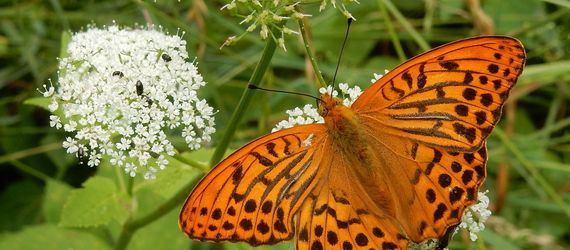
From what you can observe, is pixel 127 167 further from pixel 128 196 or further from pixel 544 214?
pixel 544 214

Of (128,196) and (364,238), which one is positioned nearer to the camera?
(364,238)

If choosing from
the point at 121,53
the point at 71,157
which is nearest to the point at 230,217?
the point at 121,53

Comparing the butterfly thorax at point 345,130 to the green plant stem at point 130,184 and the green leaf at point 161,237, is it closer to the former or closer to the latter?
the green plant stem at point 130,184

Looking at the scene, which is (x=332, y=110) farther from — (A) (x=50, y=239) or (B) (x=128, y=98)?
(A) (x=50, y=239)

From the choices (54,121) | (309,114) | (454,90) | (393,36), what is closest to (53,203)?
(54,121)

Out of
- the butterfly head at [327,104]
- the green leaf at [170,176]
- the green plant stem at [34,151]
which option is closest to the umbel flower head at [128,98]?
the green leaf at [170,176]

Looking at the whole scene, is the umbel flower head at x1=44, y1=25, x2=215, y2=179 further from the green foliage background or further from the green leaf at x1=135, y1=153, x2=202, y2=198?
the green foliage background

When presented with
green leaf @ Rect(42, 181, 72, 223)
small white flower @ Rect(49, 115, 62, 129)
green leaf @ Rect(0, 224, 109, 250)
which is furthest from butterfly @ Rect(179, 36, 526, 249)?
green leaf @ Rect(42, 181, 72, 223)
